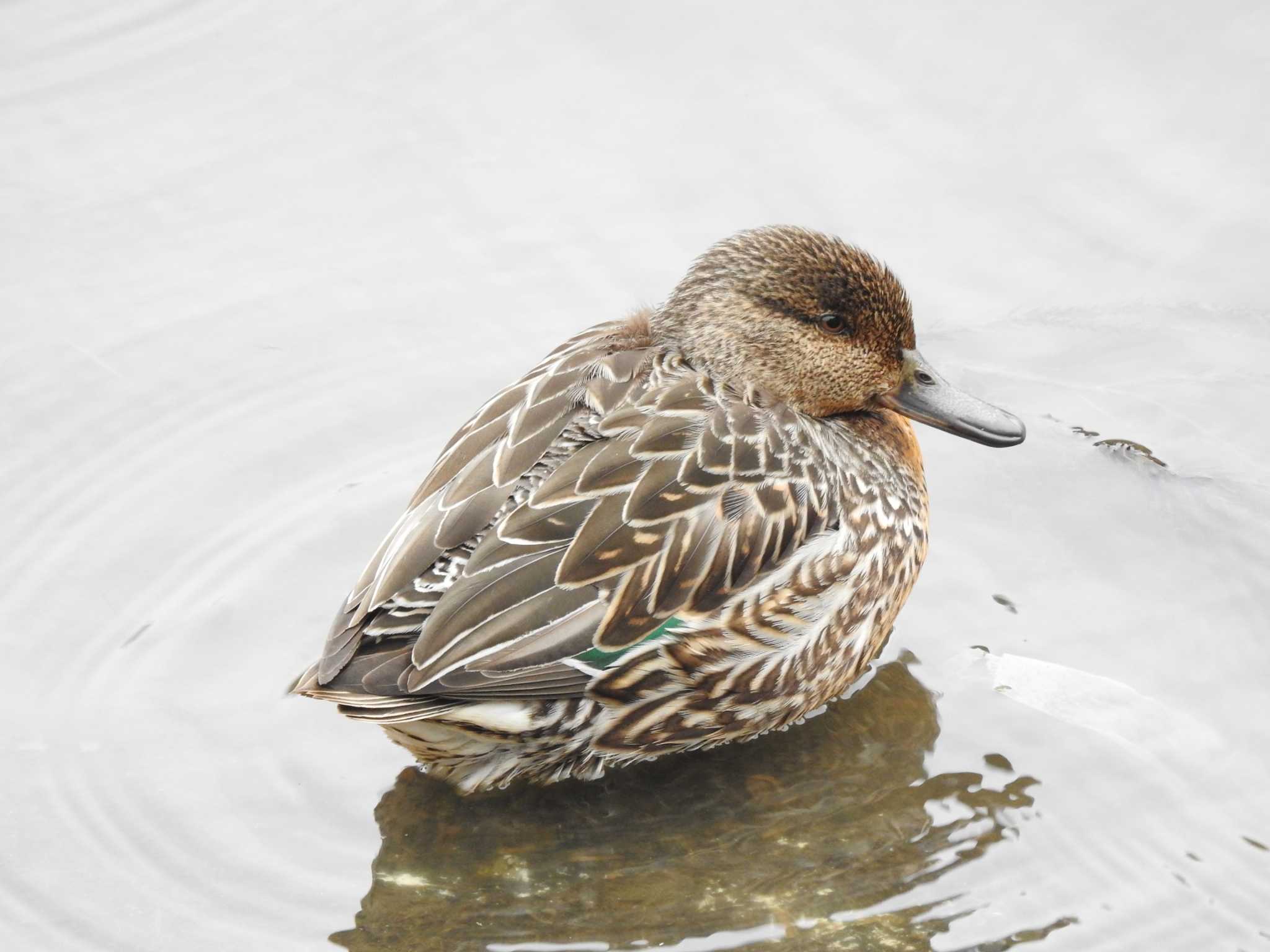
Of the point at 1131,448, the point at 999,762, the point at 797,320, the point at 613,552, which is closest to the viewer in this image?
the point at 613,552

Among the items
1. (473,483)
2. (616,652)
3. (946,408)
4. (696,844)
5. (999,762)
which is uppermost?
(946,408)

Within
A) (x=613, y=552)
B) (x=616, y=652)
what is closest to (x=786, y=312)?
(x=613, y=552)

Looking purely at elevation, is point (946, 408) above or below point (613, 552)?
above

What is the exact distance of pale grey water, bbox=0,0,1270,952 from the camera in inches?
229

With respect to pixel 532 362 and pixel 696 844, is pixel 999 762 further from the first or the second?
pixel 532 362

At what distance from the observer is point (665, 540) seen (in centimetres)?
587

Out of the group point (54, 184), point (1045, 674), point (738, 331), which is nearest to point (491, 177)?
point (54, 184)

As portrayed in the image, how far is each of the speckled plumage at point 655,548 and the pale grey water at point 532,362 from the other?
1.31ft

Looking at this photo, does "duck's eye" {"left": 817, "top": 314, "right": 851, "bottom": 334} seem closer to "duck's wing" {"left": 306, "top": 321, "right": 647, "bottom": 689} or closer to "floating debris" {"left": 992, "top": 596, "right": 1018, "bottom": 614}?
"duck's wing" {"left": 306, "top": 321, "right": 647, "bottom": 689}

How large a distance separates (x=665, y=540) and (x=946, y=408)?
4.94 ft

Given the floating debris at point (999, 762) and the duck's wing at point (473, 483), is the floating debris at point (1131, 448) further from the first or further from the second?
the duck's wing at point (473, 483)

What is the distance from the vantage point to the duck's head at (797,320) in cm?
665

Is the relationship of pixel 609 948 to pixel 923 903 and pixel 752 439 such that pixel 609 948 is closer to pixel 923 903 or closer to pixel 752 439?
pixel 923 903

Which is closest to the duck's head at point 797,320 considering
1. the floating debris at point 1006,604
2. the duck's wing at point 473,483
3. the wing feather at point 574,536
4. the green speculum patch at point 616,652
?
the duck's wing at point 473,483
